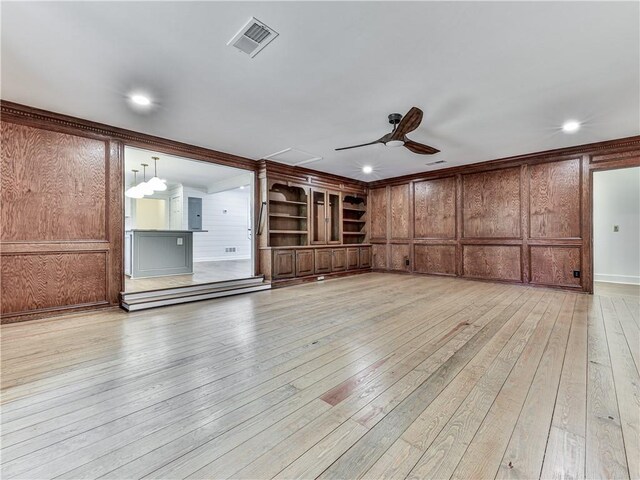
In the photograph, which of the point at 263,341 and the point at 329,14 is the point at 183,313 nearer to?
the point at 263,341

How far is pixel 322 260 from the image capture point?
21.3 ft

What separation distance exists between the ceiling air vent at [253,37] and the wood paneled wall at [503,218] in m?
5.19

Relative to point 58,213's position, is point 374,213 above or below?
above

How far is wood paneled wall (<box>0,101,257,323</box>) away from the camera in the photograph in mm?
3230

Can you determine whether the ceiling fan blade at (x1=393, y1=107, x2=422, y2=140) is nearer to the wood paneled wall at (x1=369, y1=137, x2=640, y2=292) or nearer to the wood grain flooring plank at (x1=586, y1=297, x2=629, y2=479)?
the wood grain flooring plank at (x1=586, y1=297, x2=629, y2=479)

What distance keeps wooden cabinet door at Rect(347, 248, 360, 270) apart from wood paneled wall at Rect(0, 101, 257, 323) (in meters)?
4.75

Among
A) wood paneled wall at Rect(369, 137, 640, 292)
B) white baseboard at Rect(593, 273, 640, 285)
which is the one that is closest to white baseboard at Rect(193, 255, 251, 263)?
wood paneled wall at Rect(369, 137, 640, 292)

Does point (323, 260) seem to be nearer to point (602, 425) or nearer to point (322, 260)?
point (322, 260)

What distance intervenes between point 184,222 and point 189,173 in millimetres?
2288

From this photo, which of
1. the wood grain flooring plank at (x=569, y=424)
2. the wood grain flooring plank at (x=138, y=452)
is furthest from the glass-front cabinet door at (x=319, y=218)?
the wood grain flooring plank at (x=138, y=452)

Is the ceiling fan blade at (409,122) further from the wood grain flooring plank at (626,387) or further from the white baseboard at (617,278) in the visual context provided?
the white baseboard at (617,278)

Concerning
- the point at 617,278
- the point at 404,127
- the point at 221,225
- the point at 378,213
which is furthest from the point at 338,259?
the point at 617,278

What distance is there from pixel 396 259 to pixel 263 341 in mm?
5363

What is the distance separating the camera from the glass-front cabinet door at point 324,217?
687 cm
